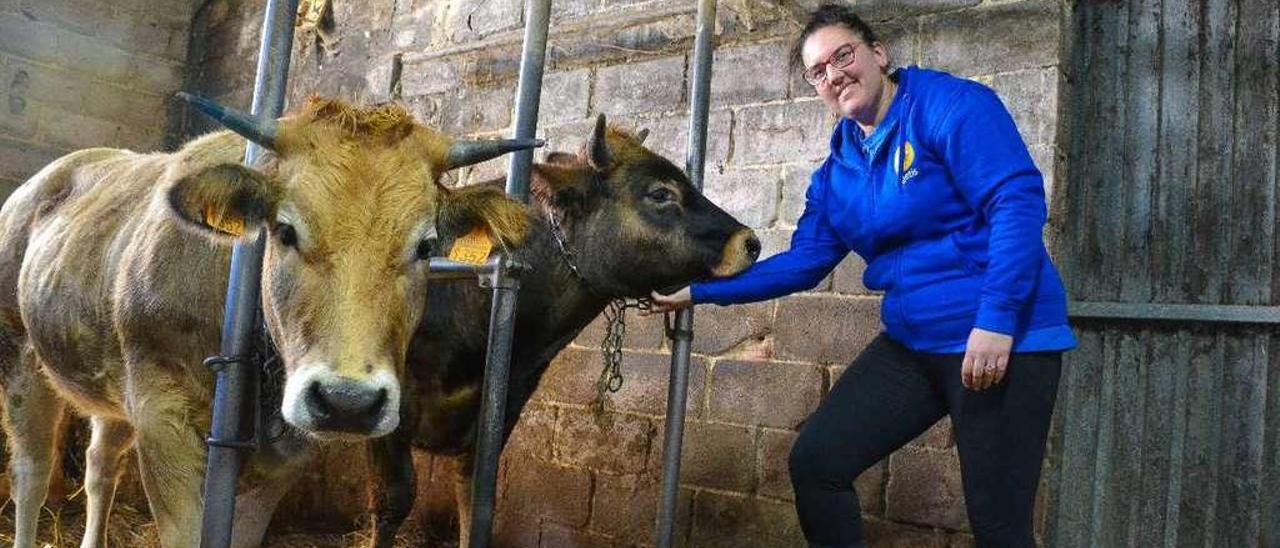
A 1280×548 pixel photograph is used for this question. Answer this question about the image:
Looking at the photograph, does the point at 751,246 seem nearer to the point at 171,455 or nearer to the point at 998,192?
the point at 998,192

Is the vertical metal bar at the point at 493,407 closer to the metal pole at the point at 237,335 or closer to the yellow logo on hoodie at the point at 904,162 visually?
the metal pole at the point at 237,335

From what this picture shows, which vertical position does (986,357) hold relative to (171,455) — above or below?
above

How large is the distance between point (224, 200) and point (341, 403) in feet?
1.85

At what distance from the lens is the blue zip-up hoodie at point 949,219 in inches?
86.7

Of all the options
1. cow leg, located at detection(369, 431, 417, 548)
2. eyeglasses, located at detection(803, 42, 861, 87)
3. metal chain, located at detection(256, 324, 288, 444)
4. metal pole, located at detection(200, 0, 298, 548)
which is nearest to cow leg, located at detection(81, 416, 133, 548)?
cow leg, located at detection(369, 431, 417, 548)

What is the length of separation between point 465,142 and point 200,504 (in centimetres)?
109

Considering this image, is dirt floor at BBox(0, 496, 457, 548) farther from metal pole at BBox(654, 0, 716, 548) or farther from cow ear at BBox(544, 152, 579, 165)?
cow ear at BBox(544, 152, 579, 165)

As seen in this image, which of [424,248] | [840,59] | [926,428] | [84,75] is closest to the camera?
[424,248]

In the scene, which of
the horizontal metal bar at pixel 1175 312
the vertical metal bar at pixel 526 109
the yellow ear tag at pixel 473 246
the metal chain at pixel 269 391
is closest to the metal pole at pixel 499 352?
the vertical metal bar at pixel 526 109

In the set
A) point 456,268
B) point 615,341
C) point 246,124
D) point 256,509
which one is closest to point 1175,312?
point 615,341

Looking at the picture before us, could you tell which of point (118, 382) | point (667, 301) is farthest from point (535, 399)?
point (118, 382)

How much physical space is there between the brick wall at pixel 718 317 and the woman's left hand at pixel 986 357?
1272mm

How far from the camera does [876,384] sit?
2.51 metres

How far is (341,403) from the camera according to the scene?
1.87 metres
